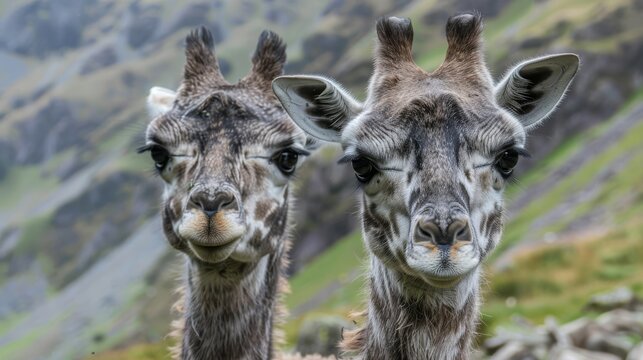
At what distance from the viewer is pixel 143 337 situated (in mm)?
147000

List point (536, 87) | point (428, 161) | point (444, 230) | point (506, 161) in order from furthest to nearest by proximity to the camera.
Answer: point (536, 87), point (506, 161), point (428, 161), point (444, 230)

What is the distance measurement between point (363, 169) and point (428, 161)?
104 centimetres

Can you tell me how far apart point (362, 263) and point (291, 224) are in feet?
8.11

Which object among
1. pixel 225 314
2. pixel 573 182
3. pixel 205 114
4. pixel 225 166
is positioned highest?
pixel 573 182

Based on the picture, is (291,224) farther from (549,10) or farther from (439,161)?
(549,10)

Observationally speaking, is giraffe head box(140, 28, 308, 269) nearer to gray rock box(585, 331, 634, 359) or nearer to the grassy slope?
the grassy slope

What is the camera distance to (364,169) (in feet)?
29.9

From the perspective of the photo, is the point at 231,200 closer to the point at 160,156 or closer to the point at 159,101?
the point at 160,156

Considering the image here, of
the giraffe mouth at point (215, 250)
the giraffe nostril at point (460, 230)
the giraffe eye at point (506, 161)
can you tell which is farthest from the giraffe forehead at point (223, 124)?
the giraffe nostril at point (460, 230)

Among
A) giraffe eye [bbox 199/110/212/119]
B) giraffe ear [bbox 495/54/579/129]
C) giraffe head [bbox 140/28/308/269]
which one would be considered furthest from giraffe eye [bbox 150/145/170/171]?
giraffe ear [bbox 495/54/579/129]

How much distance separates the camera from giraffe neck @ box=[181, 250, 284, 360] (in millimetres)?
11539

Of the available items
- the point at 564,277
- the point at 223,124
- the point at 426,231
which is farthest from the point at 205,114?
the point at 564,277

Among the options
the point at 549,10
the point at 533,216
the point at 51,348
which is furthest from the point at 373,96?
the point at 51,348

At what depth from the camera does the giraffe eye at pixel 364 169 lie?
9.09m
